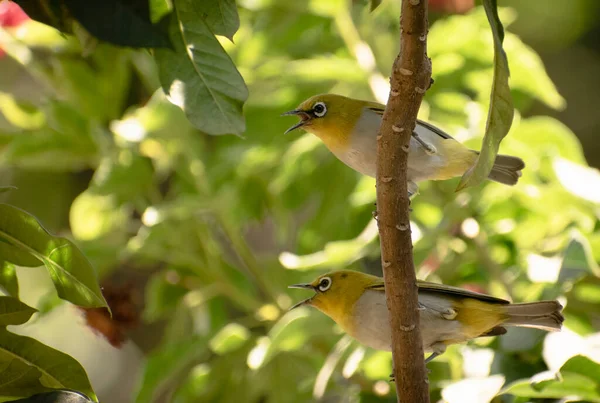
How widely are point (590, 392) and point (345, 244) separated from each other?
58 cm

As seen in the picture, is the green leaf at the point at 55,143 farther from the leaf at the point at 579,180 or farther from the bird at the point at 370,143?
the leaf at the point at 579,180

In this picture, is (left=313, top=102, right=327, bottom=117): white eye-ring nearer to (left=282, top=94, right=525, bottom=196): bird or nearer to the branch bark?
(left=282, top=94, right=525, bottom=196): bird

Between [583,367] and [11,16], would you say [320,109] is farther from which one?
[11,16]

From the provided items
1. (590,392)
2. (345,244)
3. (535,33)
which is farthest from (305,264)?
(535,33)

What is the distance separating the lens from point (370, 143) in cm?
122

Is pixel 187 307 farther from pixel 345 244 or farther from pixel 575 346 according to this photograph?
pixel 575 346

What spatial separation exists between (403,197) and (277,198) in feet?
5.28

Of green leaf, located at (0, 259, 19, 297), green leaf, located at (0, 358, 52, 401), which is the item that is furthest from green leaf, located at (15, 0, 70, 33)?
green leaf, located at (0, 358, 52, 401)

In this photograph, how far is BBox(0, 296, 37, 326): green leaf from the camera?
0.99 metres

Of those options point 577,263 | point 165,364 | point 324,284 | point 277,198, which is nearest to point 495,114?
point 324,284

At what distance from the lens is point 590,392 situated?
4.46ft

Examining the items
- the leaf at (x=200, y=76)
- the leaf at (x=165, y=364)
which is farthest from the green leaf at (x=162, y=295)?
the leaf at (x=200, y=76)

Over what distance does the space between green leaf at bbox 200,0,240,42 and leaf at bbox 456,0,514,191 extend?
0.31 metres

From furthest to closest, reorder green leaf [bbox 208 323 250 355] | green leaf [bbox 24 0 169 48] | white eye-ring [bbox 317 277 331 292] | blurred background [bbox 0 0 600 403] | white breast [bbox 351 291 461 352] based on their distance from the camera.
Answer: green leaf [bbox 208 323 250 355] < blurred background [bbox 0 0 600 403] < white eye-ring [bbox 317 277 331 292] < white breast [bbox 351 291 461 352] < green leaf [bbox 24 0 169 48]
